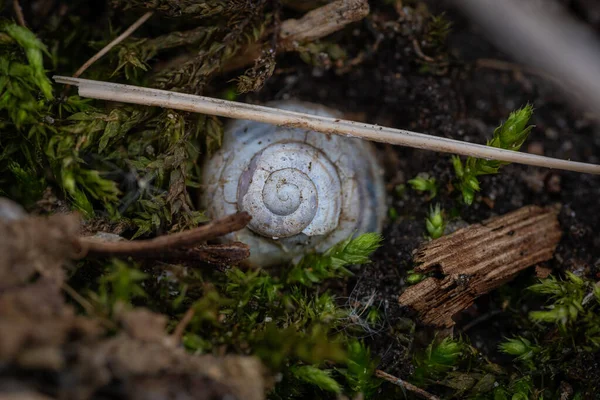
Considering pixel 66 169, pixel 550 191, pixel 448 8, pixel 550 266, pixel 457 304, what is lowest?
pixel 66 169

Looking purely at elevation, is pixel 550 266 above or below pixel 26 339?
above

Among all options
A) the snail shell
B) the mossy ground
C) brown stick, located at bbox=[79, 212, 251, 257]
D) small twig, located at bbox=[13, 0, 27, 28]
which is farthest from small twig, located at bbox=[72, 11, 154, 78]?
brown stick, located at bbox=[79, 212, 251, 257]

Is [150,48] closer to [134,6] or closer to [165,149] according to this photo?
[134,6]

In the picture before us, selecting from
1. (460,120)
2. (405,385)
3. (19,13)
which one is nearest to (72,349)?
(405,385)

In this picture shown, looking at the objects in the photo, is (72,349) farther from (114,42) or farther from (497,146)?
(497,146)

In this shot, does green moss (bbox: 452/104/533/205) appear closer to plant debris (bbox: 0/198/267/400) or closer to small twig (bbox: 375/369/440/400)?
small twig (bbox: 375/369/440/400)

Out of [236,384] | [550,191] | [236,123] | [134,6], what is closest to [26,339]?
[236,384]

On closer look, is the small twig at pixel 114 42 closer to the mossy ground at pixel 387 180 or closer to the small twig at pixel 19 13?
the mossy ground at pixel 387 180
